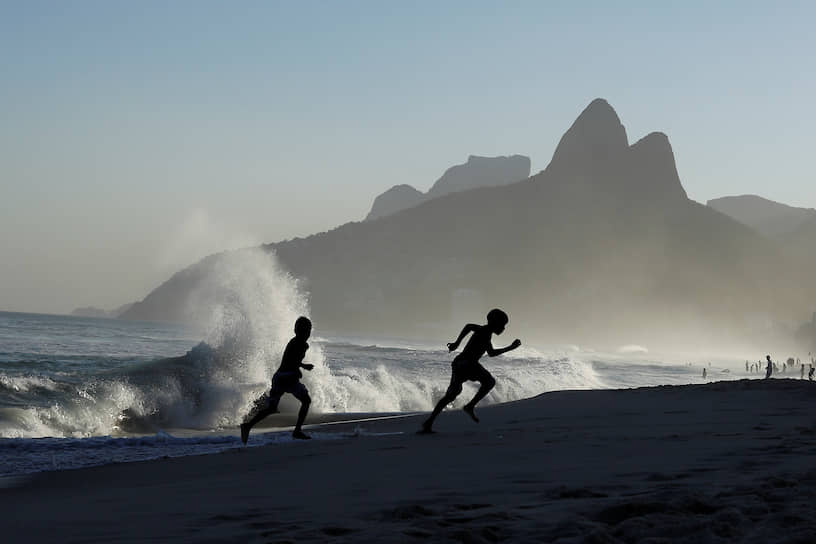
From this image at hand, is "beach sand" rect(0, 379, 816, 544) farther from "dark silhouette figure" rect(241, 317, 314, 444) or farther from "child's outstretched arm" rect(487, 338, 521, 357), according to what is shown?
"child's outstretched arm" rect(487, 338, 521, 357)

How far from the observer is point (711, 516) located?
15.1ft

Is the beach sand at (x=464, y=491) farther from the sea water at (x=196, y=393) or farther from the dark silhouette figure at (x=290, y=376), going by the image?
the sea water at (x=196, y=393)

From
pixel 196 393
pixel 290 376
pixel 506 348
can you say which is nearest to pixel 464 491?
pixel 506 348

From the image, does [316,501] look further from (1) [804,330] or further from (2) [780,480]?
(1) [804,330]

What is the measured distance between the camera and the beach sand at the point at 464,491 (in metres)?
4.51

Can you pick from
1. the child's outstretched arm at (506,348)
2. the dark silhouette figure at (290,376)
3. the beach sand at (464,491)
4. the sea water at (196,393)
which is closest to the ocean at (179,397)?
the sea water at (196,393)

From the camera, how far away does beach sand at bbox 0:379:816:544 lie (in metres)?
4.51

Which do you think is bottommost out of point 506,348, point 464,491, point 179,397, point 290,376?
point 179,397

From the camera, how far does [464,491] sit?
587 cm

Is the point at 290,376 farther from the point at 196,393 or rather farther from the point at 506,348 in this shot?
the point at 196,393

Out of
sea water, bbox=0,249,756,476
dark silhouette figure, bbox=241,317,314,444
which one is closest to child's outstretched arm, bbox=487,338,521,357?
dark silhouette figure, bbox=241,317,314,444

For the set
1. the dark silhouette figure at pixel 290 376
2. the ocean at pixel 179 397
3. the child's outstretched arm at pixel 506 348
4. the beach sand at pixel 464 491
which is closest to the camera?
the beach sand at pixel 464 491

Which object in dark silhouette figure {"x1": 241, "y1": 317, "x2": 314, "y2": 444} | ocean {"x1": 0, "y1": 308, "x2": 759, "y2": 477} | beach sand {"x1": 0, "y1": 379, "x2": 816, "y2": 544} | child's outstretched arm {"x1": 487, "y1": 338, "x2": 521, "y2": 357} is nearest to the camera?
beach sand {"x1": 0, "y1": 379, "x2": 816, "y2": 544}

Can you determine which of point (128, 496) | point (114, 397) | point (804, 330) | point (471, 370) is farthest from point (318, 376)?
point (804, 330)
